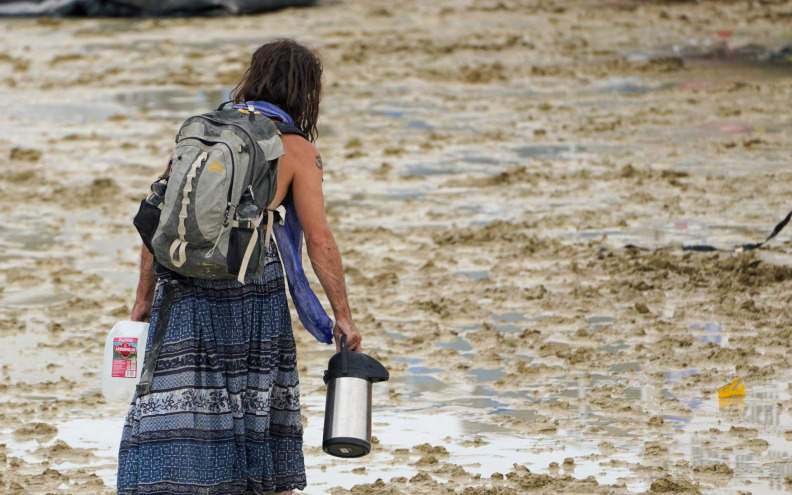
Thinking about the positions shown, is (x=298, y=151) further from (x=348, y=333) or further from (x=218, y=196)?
(x=348, y=333)

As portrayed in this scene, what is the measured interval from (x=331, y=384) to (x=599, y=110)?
9142mm

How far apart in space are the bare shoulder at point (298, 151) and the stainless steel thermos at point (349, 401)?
554 millimetres

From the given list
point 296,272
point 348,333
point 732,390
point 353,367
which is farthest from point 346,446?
point 732,390

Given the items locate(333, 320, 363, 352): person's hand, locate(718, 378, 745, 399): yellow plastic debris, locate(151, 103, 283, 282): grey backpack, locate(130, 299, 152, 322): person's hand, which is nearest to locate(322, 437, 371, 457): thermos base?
locate(333, 320, 363, 352): person's hand

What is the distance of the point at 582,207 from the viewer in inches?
362

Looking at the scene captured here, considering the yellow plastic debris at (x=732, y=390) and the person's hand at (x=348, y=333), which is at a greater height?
the person's hand at (x=348, y=333)

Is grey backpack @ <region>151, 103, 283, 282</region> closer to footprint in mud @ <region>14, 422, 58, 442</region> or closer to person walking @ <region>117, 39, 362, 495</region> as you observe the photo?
person walking @ <region>117, 39, 362, 495</region>

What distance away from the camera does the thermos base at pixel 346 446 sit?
12.6ft

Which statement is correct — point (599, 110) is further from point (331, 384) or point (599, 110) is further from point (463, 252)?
point (331, 384)

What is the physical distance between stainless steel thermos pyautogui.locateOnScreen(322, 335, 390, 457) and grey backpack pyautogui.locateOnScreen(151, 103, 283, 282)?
16.6 inches

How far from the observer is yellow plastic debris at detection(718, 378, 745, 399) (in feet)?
18.1

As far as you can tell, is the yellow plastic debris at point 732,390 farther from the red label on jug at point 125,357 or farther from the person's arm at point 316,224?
the red label on jug at point 125,357

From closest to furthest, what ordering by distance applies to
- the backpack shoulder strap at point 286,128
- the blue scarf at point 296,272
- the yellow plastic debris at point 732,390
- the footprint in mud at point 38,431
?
the backpack shoulder strap at point 286,128
the blue scarf at point 296,272
the footprint in mud at point 38,431
the yellow plastic debris at point 732,390

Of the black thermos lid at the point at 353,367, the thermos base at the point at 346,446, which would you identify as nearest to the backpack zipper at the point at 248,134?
the black thermos lid at the point at 353,367
